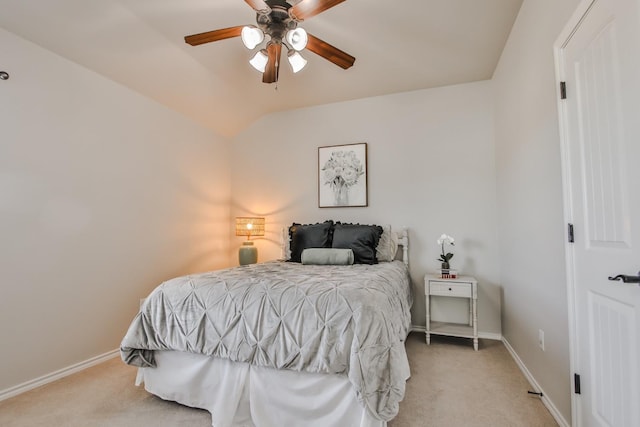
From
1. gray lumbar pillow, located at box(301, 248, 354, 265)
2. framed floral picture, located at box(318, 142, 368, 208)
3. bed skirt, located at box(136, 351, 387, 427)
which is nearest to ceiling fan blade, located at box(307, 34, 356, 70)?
framed floral picture, located at box(318, 142, 368, 208)

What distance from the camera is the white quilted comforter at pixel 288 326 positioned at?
1.55 meters

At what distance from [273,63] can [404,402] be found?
2.60m

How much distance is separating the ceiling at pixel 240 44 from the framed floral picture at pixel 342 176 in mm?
677

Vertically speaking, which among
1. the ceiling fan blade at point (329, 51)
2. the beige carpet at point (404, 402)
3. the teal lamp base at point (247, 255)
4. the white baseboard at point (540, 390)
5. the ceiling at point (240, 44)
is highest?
the ceiling at point (240, 44)

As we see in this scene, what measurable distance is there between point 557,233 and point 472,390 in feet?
4.11

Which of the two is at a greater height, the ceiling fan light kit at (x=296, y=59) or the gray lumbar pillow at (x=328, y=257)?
the ceiling fan light kit at (x=296, y=59)

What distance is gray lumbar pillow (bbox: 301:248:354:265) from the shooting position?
301cm

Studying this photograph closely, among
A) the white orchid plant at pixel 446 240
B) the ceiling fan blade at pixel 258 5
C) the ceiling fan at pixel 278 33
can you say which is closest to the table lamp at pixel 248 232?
the ceiling fan at pixel 278 33

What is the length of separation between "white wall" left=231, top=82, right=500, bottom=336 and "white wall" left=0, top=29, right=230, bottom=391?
128 cm

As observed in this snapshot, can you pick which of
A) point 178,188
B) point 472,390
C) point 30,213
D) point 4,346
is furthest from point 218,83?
point 472,390

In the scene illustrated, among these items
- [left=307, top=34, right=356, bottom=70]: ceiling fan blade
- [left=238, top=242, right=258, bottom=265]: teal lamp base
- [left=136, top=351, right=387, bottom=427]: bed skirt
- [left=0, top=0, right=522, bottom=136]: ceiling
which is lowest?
[left=136, top=351, right=387, bottom=427]: bed skirt

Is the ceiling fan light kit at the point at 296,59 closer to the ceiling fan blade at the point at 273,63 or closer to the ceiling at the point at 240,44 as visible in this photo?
the ceiling fan blade at the point at 273,63

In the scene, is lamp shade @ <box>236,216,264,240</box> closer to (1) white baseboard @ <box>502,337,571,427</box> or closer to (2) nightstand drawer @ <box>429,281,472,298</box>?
(2) nightstand drawer @ <box>429,281,472,298</box>

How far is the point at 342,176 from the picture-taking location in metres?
3.93
